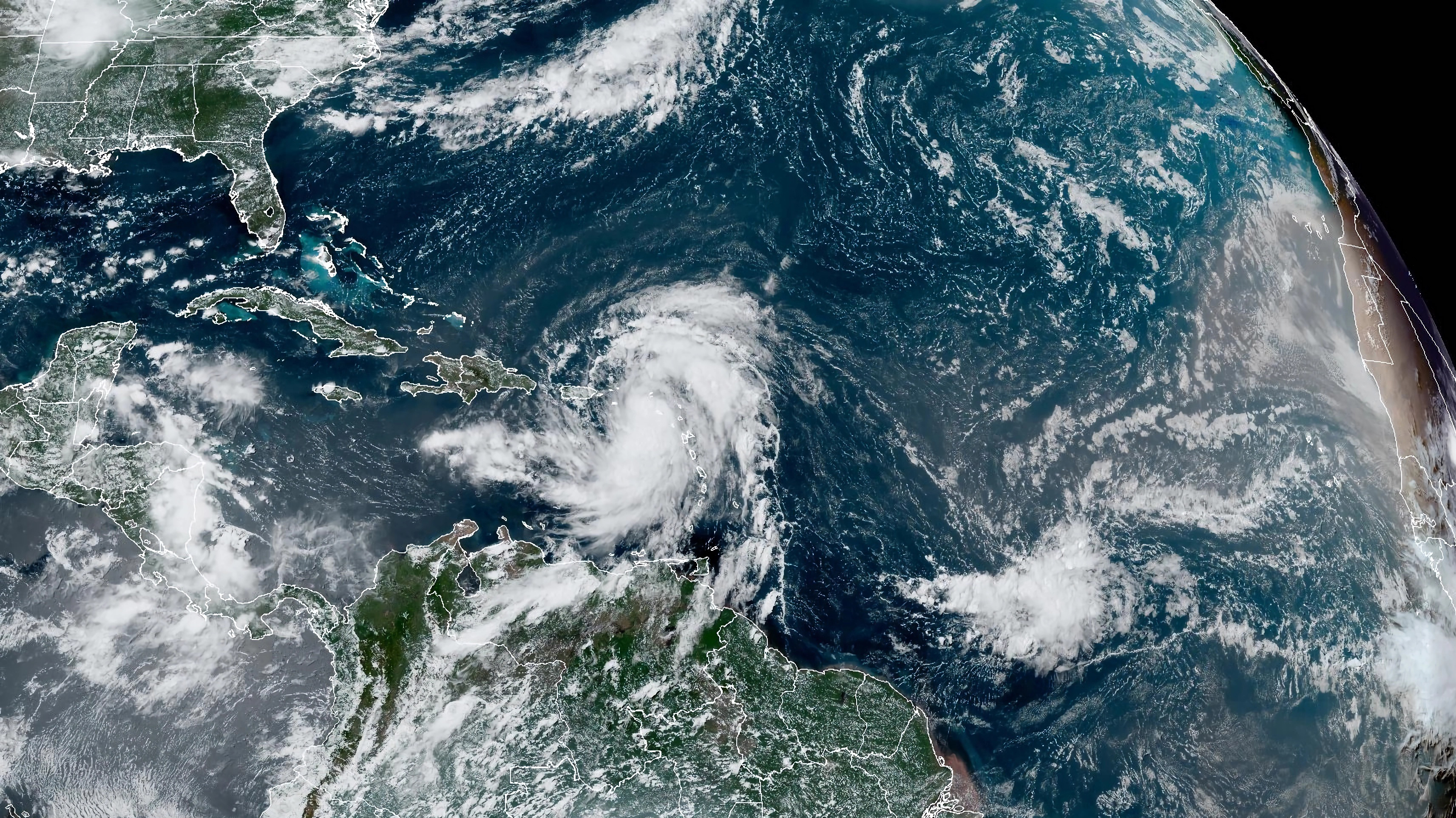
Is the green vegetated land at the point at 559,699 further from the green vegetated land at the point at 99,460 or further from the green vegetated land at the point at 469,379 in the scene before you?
the green vegetated land at the point at 469,379

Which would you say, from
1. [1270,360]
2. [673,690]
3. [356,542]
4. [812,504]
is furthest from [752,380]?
[1270,360]

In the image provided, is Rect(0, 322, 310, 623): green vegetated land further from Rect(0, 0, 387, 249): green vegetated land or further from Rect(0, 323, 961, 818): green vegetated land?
Rect(0, 0, 387, 249): green vegetated land

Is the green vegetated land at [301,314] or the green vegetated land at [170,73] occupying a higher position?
the green vegetated land at [170,73]

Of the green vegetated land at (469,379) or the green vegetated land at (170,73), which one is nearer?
the green vegetated land at (469,379)

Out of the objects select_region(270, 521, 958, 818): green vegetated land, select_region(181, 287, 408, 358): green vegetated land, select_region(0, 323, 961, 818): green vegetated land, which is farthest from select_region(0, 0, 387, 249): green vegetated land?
select_region(270, 521, 958, 818): green vegetated land

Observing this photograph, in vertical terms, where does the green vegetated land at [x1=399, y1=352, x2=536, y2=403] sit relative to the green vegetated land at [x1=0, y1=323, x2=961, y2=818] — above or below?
above

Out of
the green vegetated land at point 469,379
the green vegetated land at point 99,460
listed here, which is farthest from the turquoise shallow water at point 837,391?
the green vegetated land at point 99,460

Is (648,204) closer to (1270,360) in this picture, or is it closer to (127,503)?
(127,503)
